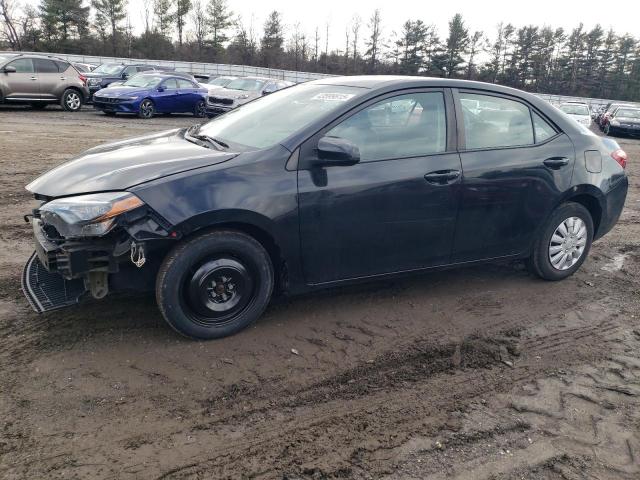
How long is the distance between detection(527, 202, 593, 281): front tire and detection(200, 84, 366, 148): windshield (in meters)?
2.17

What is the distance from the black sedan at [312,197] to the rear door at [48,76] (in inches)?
567

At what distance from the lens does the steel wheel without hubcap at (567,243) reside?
15.9ft

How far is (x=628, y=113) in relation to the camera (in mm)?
24547

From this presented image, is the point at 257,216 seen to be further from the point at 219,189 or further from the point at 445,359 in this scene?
the point at 445,359

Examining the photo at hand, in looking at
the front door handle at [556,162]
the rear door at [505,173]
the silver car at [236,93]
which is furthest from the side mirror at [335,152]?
the silver car at [236,93]

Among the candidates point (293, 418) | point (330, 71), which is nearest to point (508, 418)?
point (293, 418)

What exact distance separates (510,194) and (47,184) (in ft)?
11.3

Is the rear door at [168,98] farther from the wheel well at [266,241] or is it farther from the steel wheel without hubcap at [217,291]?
the steel wheel without hubcap at [217,291]

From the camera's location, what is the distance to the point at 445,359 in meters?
3.58

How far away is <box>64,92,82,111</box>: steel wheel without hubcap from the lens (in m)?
17.4

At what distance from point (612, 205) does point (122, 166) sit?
4.34 meters

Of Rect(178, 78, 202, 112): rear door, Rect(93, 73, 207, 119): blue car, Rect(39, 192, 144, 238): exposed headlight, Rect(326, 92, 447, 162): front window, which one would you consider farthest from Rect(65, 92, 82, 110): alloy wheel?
Rect(326, 92, 447, 162): front window

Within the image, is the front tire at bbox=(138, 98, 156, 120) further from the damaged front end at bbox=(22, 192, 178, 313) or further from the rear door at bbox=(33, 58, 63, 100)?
the damaged front end at bbox=(22, 192, 178, 313)

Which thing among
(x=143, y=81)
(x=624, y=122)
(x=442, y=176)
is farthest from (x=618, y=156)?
(x=624, y=122)
